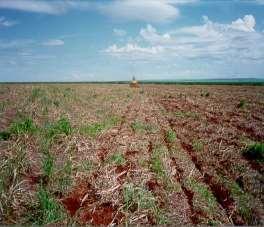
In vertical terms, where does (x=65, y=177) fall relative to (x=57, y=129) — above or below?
below

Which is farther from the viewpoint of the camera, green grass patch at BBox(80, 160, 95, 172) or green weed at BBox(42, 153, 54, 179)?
green grass patch at BBox(80, 160, 95, 172)

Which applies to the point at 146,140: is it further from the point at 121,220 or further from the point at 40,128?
the point at 121,220

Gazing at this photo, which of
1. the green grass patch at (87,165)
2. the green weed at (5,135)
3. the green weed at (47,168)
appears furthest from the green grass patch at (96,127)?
the green weed at (47,168)

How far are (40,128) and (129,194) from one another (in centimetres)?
481

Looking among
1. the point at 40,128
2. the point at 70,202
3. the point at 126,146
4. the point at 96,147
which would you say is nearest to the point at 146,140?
the point at 126,146

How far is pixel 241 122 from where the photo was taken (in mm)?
13922

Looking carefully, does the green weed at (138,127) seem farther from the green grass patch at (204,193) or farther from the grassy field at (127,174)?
the green grass patch at (204,193)

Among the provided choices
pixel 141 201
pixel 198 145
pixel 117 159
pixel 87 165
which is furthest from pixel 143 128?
pixel 141 201

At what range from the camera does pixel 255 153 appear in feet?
29.3

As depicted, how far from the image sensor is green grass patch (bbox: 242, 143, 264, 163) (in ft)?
28.8

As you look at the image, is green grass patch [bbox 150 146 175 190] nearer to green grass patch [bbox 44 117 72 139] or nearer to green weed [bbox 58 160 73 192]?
green weed [bbox 58 160 73 192]

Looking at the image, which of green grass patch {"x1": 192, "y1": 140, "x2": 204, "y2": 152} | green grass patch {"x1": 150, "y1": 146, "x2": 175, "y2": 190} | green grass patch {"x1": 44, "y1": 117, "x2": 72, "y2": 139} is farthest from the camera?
green grass patch {"x1": 44, "y1": 117, "x2": 72, "y2": 139}

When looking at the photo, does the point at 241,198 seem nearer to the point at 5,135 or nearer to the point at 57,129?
the point at 57,129

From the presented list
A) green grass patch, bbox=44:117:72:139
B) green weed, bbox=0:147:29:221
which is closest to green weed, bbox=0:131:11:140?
green grass patch, bbox=44:117:72:139
